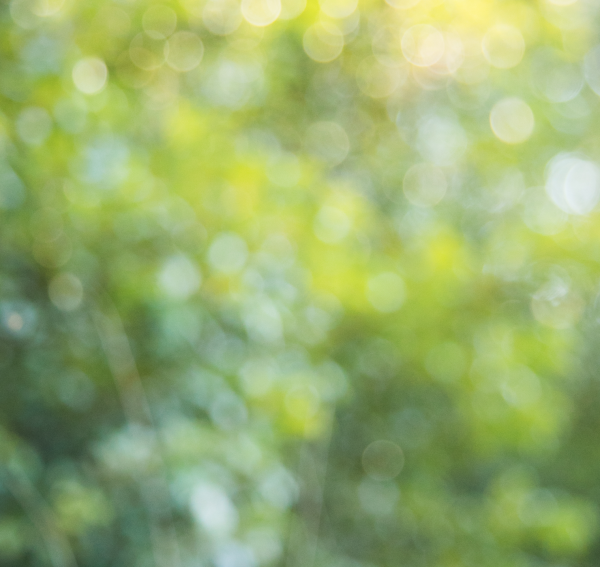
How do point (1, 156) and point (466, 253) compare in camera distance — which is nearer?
point (1, 156)

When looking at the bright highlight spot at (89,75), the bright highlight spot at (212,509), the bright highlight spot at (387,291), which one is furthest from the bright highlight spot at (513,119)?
the bright highlight spot at (212,509)

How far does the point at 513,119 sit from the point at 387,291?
2.96 feet

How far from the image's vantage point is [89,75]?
3.21ft

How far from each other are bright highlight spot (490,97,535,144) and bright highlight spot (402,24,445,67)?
31 cm

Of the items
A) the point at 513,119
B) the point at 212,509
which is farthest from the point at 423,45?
the point at 212,509

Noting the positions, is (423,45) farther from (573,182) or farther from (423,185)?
(573,182)

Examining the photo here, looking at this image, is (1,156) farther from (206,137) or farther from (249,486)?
(249,486)

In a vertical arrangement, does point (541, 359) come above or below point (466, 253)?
below

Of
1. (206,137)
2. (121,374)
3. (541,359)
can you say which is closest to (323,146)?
(206,137)

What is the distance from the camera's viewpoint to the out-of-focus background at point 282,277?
3.15ft

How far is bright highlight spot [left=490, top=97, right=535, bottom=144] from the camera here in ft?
5.94

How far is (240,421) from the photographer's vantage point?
1.09 meters

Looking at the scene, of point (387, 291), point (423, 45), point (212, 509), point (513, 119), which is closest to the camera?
point (212, 509)

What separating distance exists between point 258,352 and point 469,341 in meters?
0.54
